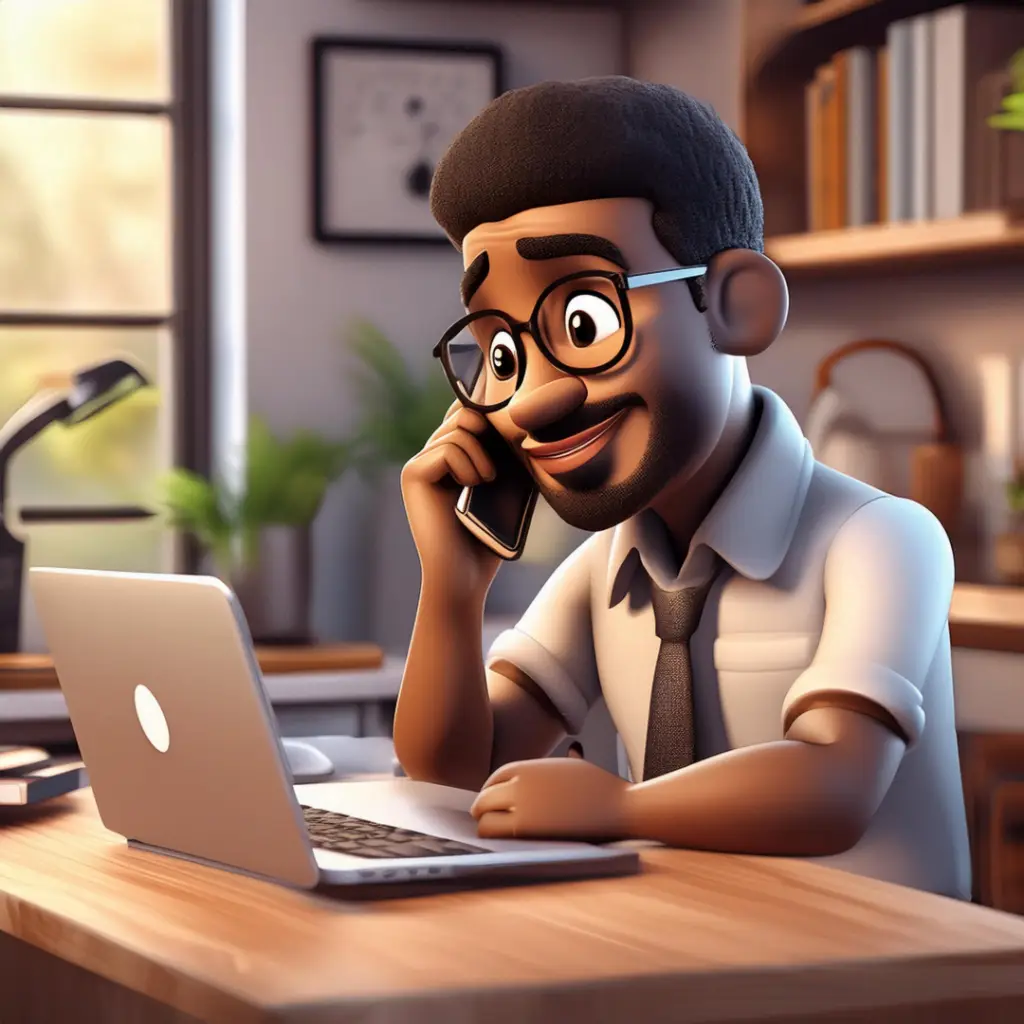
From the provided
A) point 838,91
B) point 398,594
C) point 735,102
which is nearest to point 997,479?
point 838,91

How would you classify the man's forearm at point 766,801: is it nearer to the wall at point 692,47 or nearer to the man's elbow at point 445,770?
the man's elbow at point 445,770

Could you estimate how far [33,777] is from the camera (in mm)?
1286

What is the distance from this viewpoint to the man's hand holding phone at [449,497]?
1339mm

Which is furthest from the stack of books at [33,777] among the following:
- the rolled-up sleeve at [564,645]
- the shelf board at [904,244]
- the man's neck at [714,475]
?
the shelf board at [904,244]

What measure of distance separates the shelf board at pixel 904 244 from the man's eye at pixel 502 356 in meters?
1.51

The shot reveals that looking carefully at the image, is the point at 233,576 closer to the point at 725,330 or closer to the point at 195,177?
the point at 195,177

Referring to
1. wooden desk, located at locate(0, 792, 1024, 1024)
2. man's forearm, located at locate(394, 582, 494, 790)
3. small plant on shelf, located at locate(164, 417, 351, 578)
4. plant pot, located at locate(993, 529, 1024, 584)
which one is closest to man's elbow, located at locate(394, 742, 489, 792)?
man's forearm, located at locate(394, 582, 494, 790)

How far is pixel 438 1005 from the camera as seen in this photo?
2.40 ft

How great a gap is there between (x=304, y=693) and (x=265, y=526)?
420 millimetres

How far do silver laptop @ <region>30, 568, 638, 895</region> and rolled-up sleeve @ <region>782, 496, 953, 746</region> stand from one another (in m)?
0.20

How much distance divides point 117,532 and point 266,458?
18.9 inches

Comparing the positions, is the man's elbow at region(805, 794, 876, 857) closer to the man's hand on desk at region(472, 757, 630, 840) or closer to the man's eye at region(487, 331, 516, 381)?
the man's hand on desk at region(472, 757, 630, 840)

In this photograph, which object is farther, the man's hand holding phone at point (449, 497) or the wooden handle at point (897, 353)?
the wooden handle at point (897, 353)

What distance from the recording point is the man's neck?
1271 millimetres
